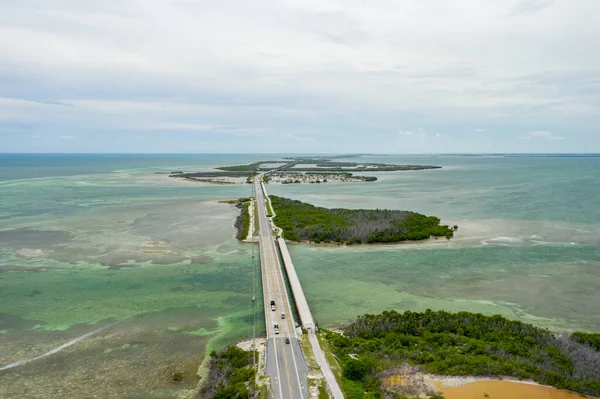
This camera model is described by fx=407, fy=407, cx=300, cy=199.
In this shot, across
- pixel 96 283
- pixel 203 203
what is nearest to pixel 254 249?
pixel 96 283

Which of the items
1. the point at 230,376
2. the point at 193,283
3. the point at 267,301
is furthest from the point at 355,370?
the point at 193,283

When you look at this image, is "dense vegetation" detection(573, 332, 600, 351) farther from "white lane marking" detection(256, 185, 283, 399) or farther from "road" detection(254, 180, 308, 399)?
"white lane marking" detection(256, 185, 283, 399)

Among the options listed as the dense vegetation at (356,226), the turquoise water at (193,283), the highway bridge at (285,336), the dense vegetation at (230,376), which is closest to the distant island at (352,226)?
the dense vegetation at (356,226)

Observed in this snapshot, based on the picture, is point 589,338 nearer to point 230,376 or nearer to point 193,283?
point 230,376

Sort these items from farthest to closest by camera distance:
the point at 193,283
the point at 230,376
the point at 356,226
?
the point at 356,226 → the point at 193,283 → the point at 230,376

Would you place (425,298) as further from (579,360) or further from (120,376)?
(120,376)

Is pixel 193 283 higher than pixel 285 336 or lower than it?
lower

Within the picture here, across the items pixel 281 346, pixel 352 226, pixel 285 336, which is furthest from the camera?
pixel 352 226
